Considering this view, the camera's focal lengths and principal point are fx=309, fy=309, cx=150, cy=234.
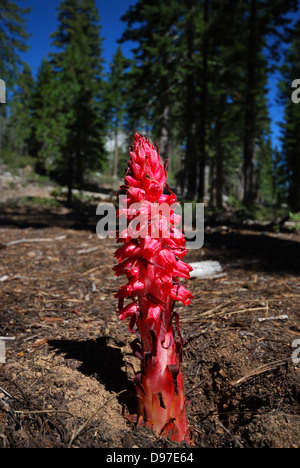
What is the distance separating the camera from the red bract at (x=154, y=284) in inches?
59.2

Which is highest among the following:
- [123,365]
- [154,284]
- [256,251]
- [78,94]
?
[78,94]

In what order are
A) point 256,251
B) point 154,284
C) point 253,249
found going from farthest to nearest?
point 253,249 → point 256,251 → point 154,284

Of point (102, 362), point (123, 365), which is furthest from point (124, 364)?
point (102, 362)

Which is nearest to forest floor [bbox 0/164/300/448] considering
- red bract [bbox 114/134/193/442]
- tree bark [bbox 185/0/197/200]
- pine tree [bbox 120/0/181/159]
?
red bract [bbox 114/134/193/442]

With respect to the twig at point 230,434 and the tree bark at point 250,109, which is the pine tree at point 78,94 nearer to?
the tree bark at point 250,109

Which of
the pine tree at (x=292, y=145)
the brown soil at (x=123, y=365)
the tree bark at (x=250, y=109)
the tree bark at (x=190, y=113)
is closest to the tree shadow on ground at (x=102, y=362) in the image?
the brown soil at (x=123, y=365)

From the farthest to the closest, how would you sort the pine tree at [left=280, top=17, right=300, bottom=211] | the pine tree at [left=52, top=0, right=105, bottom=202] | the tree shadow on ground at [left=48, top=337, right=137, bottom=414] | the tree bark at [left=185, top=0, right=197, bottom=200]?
the pine tree at [left=280, top=17, right=300, bottom=211]
the pine tree at [left=52, top=0, right=105, bottom=202]
the tree bark at [left=185, top=0, right=197, bottom=200]
the tree shadow on ground at [left=48, top=337, right=137, bottom=414]

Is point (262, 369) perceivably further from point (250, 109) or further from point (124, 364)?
point (250, 109)

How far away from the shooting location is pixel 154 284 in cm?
153

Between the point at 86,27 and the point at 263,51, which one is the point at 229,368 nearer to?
the point at 263,51

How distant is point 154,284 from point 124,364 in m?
0.81

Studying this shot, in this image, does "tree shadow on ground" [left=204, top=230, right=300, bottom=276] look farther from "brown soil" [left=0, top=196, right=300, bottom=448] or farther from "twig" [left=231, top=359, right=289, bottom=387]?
"twig" [left=231, top=359, right=289, bottom=387]

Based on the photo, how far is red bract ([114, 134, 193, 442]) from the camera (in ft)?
4.93
